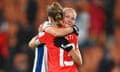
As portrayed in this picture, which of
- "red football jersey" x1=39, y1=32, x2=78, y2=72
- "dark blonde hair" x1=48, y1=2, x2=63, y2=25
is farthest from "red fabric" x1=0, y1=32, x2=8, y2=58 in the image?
"dark blonde hair" x1=48, y1=2, x2=63, y2=25

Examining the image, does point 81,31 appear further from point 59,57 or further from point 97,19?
point 59,57

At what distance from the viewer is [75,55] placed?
22.8 ft

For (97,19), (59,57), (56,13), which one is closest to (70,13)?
(56,13)

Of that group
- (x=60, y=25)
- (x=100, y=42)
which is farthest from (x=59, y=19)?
(x=100, y=42)

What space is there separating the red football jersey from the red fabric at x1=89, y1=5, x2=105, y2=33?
19.1 feet

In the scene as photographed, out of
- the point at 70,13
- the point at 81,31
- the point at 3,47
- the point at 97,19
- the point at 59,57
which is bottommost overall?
the point at 3,47

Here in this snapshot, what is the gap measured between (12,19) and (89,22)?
5.50 feet

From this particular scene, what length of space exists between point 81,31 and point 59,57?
18.3 ft

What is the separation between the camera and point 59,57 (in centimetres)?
705

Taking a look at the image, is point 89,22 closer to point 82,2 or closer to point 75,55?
point 82,2

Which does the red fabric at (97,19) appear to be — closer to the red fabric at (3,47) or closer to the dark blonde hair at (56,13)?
the red fabric at (3,47)

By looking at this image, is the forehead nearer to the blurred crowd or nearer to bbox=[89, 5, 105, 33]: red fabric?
the blurred crowd

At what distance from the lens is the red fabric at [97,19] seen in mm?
12914

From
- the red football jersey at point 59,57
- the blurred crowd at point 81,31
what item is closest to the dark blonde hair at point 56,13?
the red football jersey at point 59,57
